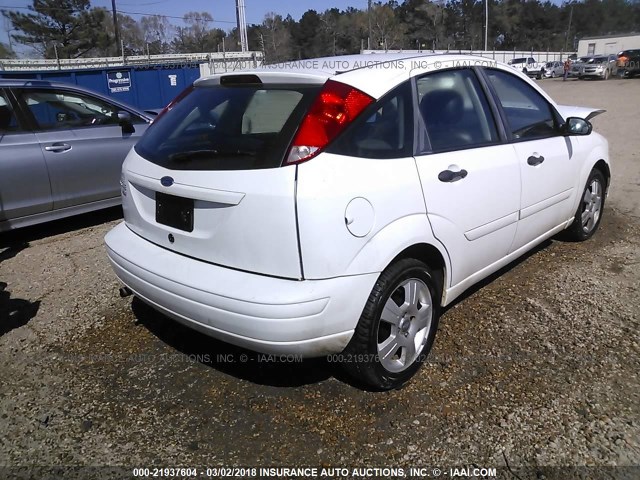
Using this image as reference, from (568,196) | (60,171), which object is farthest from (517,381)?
(60,171)

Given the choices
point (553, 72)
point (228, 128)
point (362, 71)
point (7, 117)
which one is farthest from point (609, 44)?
point (228, 128)

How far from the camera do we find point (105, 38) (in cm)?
5419

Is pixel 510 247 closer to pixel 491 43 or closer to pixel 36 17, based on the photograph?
pixel 36 17

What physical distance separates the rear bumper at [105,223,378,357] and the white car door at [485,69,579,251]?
1.68 meters

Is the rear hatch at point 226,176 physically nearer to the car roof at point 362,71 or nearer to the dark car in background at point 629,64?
the car roof at point 362,71

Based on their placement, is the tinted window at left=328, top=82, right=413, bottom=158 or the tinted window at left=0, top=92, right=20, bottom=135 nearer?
the tinted window at left=328, top=82, right=413, bottom=158

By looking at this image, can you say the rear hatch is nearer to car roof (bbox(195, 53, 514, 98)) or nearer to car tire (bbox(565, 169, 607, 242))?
car roof (bbox(195, 53, 514, 98))

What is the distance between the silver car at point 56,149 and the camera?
5.00 meters

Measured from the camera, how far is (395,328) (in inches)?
107

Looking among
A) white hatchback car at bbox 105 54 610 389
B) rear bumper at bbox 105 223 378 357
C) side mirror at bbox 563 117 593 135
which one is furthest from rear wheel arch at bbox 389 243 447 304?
side mirror at bbox 563 117 593 135

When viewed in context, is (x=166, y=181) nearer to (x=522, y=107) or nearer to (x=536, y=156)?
(x=536, y=156)

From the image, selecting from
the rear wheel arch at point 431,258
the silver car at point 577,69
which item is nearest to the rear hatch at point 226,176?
the rear wheel arch at point 431,258

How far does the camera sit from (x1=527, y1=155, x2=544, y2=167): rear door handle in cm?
353

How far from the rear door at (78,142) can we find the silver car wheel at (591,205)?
15.2 ft
